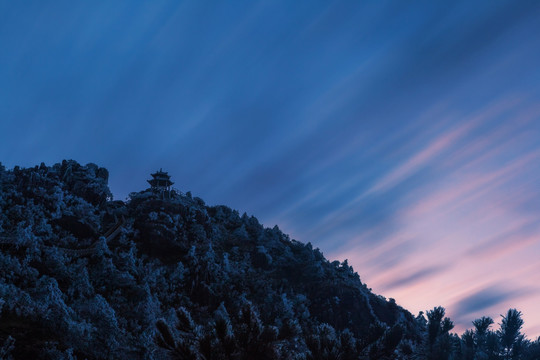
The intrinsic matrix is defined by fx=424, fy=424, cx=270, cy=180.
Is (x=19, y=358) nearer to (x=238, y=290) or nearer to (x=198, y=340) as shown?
(x=198, y=340)

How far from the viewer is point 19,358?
2711cm

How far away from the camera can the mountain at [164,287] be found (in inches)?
921

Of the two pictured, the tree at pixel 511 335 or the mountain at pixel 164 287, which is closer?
the mountain at pixel 164 287

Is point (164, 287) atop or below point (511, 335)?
atop

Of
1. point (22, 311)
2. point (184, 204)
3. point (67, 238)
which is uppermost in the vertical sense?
point (184, 204)

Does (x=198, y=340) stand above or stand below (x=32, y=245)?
below

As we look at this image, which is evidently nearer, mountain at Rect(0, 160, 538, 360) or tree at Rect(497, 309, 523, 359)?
mountain at Rect(0, 160, 538, 360)

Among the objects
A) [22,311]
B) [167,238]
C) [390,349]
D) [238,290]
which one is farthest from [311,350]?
[167,238]

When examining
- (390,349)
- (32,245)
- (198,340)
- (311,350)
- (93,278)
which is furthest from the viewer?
(93,278)

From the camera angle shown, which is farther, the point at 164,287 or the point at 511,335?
the point at 164,287

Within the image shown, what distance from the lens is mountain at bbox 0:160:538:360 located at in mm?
23389

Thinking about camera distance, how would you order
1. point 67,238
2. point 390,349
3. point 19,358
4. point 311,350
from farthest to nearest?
point 67,238 → point 390,349 → point 19,358 → point 311,350

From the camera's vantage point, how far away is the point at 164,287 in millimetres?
66938

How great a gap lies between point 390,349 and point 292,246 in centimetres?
7226
